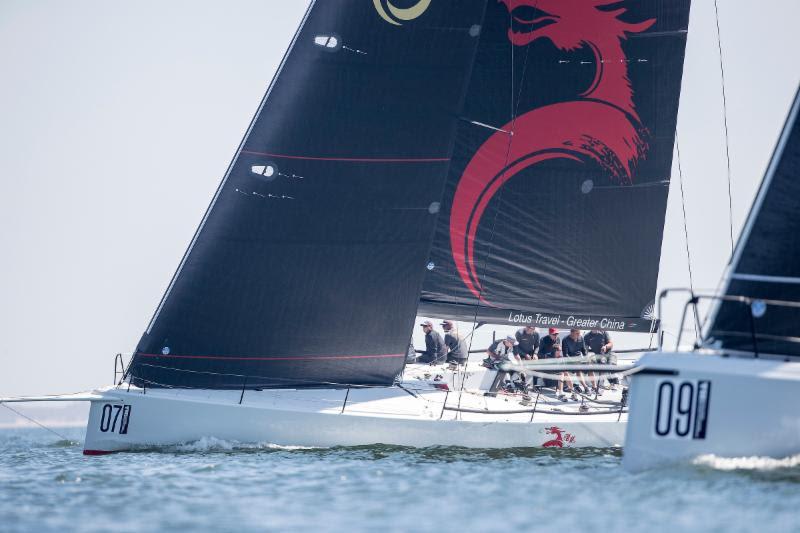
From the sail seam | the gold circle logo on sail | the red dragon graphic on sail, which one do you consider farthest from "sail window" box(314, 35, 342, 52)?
the sail seam

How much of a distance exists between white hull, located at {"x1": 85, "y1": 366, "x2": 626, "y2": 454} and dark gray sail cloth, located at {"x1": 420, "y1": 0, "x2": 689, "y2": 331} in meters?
2.26

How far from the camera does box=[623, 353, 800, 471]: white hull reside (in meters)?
11.5

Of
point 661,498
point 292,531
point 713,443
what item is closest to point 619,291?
point 713,443

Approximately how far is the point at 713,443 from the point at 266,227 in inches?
256

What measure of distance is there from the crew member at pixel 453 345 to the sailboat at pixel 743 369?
599 centimetres

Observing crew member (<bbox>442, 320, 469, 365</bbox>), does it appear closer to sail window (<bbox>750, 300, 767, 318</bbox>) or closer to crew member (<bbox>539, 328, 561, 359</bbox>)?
crew member (<bbox>539, 328, 561, 359</bbox>)

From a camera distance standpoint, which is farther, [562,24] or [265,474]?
[562,24]

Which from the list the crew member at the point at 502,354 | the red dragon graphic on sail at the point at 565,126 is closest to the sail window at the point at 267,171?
the red dragon graphic on sail at the point at 565,126

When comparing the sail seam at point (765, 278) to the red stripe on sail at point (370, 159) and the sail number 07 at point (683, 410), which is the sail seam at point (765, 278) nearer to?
the sail number 07 at point (683, 410)

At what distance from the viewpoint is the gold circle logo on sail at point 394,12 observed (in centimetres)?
1619

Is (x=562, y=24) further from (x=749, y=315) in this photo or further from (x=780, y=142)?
(x=749, y=315)

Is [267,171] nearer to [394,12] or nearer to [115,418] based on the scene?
[394,12]

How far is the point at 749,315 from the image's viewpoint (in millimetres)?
12227

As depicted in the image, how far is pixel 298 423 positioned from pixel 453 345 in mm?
3763
